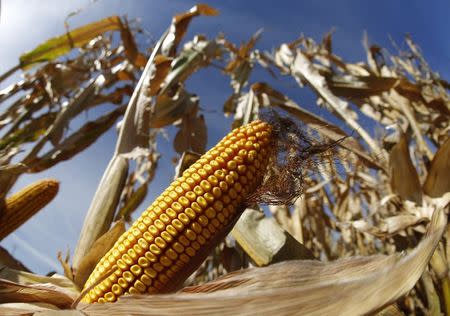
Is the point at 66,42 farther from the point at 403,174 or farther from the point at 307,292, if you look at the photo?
the point at 307,292

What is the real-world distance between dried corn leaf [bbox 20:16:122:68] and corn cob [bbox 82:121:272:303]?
264 centimetres

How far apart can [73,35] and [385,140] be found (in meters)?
2.62

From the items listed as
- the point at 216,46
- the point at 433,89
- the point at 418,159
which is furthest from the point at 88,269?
the point at 418,159

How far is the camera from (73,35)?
3.53 m

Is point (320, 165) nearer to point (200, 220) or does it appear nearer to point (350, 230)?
point (200, 220)

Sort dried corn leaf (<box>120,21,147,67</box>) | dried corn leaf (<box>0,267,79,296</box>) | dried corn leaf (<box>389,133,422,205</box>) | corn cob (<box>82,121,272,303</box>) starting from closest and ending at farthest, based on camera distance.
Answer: corn cob (<box>82,121,272,303</box>)
dried corn leaf (<box>0,267,79,296</box>)
dried corn leaf (<box>389,133,422,205</box>)
dried corn leaf (<box>120,21,147,67</box>)

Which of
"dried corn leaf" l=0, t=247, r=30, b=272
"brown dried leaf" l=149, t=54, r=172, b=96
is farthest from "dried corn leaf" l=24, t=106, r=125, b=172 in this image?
"dried corn leaf" l=0, t=247, r=30, b=272

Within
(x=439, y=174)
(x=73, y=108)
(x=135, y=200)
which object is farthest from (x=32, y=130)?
(x=439, y=174)

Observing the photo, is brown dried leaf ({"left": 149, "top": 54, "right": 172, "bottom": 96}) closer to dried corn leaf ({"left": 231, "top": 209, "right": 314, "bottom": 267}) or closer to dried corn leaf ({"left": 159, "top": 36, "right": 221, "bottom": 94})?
dried corn leaf ({"left": 159, "top": 36, "right": 221, "bottom": 94})

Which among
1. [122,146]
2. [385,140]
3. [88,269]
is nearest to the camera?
[88,269]

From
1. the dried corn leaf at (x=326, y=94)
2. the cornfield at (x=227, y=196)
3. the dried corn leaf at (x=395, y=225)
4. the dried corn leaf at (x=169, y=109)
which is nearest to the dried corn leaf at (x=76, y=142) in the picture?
the cornfield at (x=227, y=196)

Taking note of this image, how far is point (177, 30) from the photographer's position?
3.49 meters

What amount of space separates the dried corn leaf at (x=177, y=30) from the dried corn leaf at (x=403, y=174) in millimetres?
1902

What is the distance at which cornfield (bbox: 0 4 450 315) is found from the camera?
93cm
